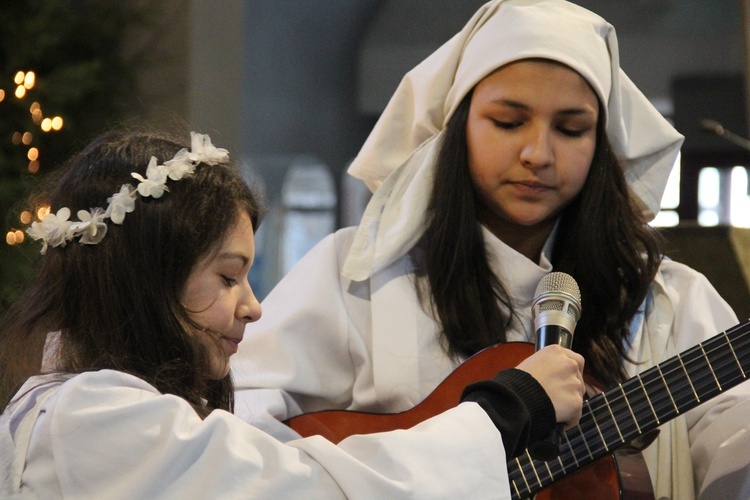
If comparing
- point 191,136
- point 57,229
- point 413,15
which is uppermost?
point 191,136

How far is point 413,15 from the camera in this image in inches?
463

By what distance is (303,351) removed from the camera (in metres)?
2.44

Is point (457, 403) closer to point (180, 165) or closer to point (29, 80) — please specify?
point (180, 165)

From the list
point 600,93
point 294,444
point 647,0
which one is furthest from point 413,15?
point 294,444

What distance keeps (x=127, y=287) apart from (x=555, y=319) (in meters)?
0.78

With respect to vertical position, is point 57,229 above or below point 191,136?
below

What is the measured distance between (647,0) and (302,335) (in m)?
9.62

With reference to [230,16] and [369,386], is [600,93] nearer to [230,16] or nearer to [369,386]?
[369,386]

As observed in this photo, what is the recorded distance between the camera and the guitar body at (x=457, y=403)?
6.56 feet

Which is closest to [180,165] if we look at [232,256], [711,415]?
[232,256]

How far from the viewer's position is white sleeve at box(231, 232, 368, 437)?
2.38 metres

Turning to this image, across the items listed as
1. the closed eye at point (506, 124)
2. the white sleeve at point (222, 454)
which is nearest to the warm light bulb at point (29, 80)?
the closed eye at point (506, 124)

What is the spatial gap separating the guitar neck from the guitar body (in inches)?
2.0

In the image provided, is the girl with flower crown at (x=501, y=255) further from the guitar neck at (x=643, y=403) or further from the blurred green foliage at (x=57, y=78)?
the blurred green foliage at (x=57, y=78)
